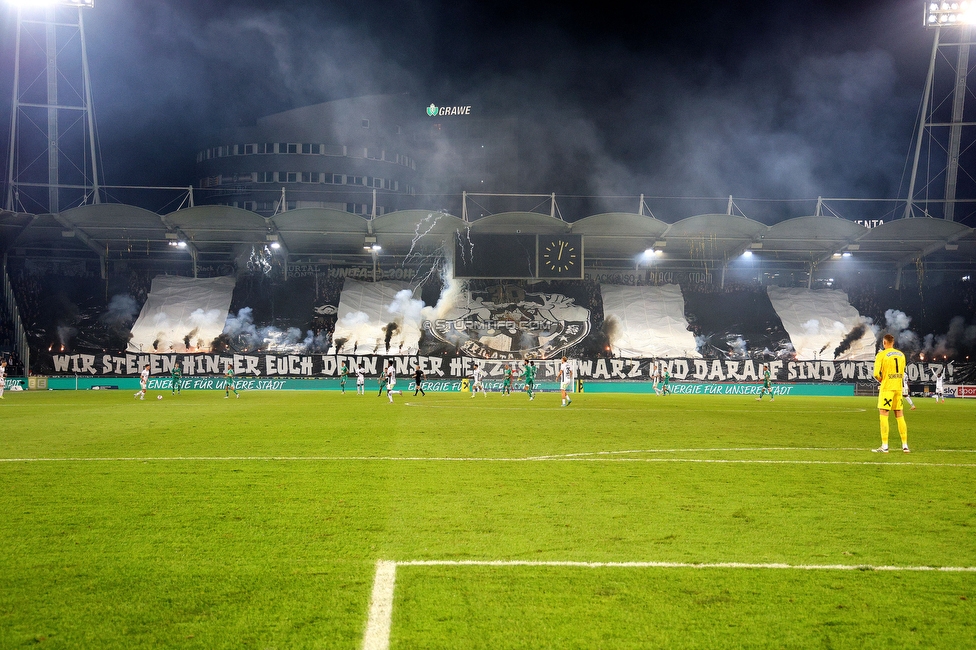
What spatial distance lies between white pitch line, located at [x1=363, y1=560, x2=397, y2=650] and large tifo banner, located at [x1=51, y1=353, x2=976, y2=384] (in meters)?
39.1

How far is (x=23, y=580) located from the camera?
523cm

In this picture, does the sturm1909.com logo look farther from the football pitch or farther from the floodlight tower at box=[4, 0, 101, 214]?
the football pitch

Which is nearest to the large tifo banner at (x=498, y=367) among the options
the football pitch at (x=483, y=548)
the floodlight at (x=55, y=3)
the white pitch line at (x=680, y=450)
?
the floodlight at (x=55, y=3)

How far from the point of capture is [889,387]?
13203mm

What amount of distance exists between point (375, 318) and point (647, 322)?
18738mm

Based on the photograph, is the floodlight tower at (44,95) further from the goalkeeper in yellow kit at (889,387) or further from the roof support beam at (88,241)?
the goalkeeper in yellow kit at (889,387)

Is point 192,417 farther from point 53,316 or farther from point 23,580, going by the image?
point 53,316

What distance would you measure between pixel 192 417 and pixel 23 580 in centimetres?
1610

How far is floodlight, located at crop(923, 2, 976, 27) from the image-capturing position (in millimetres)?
40750

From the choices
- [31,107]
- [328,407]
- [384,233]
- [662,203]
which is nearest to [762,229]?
[662,203]

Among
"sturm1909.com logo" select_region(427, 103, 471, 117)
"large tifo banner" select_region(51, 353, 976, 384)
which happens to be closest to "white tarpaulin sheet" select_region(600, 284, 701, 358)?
"large tifo banner" select_region(51, 353, 976, 384)

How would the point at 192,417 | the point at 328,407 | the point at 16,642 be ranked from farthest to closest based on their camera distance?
1. the point at 328,407
2. the point at 192,417
3. the point at 16,642

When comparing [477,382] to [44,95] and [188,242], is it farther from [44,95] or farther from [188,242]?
[44,95]

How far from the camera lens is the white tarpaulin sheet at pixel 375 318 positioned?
47.5m
